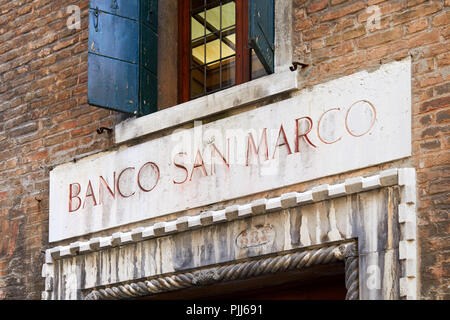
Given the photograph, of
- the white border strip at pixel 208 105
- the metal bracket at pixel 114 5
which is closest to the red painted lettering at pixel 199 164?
the white border strip at pixel 208 105

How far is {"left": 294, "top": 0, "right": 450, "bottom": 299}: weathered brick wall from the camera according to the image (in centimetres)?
687

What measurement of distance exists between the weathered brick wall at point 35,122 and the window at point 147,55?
0.43 metres

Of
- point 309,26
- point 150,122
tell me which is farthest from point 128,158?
point 309,26

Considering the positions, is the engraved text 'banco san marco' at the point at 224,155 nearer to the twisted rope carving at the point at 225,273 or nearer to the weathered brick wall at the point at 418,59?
the weathered brick wall at the point at 418,59

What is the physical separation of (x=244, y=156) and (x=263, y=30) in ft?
2.98

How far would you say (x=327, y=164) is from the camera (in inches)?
294

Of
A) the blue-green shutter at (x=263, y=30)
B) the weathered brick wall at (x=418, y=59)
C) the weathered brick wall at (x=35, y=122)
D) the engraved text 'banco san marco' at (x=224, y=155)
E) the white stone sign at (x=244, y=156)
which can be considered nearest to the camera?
the weathered brick wall at (x=418, y=59)

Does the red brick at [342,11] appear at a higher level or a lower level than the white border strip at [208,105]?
higher

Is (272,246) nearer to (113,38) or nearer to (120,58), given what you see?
(120,58)

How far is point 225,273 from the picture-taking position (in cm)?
781

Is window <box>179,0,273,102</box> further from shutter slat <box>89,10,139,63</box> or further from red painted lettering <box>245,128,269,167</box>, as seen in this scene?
red painted lettering <box>245,128,269,167</box>

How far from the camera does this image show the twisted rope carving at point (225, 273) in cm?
735

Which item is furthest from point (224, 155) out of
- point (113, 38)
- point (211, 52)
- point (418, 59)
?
point (418, 59)
